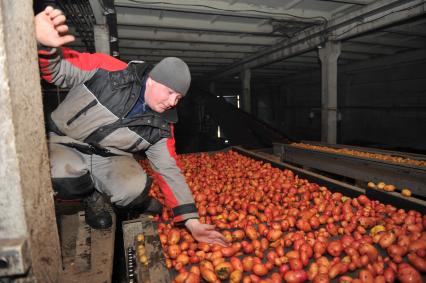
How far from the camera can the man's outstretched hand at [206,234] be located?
6.96 feet

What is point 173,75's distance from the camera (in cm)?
211

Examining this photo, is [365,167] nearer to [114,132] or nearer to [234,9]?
[114,132]

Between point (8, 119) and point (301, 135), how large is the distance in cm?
2015

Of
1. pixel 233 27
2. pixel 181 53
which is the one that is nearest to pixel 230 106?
pixel 181 53

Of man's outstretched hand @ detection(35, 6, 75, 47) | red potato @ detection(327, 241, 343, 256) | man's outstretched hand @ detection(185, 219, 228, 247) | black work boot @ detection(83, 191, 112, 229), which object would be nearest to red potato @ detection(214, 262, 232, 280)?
man's outstretched hand @ detection(185, 219, 228, 247)

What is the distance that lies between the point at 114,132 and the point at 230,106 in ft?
32.1

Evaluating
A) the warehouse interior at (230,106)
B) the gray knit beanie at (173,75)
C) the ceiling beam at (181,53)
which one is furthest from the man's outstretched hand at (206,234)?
the ceiling beam at (181,53)

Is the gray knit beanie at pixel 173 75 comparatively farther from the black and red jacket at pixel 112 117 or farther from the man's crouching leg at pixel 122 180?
the man's crouching leg at pixel 122 180

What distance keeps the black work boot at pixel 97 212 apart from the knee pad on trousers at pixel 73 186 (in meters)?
0.11

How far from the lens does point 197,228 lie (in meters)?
2.18

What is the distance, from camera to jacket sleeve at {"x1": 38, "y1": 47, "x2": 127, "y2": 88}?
1.80 meters

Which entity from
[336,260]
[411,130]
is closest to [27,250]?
[336,260]

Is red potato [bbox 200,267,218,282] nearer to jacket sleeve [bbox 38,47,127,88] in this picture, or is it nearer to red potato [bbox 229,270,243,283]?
red potato [bbox 229,270,243,283]

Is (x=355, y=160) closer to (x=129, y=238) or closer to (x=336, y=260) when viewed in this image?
(x=336, y=260)
